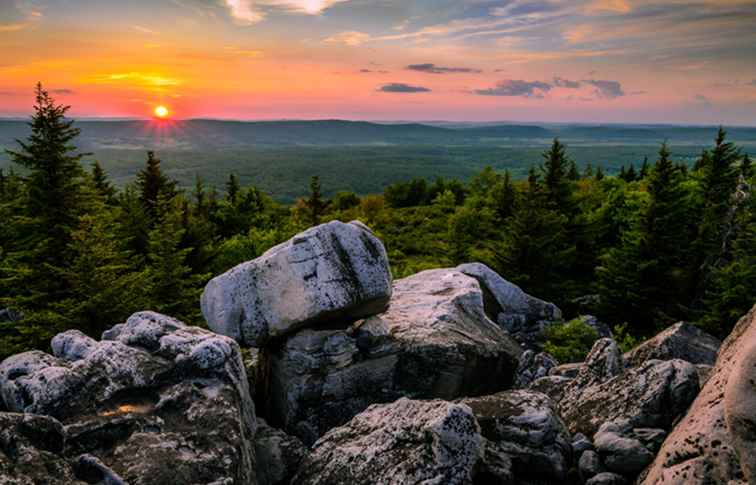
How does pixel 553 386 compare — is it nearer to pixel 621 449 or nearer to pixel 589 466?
pixel 621 449

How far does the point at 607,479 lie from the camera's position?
32.6ft

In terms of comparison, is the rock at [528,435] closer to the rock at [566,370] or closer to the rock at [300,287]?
the rock at [566,370]

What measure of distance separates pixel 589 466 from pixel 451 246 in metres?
34.6

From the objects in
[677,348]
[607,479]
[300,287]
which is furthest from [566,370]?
[300,287]

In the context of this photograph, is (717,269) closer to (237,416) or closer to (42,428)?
(237,416)

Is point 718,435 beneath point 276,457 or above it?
above

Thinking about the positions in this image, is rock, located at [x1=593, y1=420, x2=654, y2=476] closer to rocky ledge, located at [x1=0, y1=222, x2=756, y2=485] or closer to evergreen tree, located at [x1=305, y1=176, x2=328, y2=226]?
rocky ledge, located at [x1=0, y1=222, x2=756, y2=485]

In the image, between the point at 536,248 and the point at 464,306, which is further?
the point at 536,248

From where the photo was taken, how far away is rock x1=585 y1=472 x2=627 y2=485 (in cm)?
990

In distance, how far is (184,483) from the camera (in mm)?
9305

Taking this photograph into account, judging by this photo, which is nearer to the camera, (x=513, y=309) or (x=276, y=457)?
(x=276, y=457)

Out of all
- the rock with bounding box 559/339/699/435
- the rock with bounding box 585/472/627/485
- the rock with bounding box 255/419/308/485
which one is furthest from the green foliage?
the rock with bounding box 255/419/308/485

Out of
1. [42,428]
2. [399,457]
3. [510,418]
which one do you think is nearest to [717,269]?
[510,418]

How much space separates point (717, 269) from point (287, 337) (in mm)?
27407
